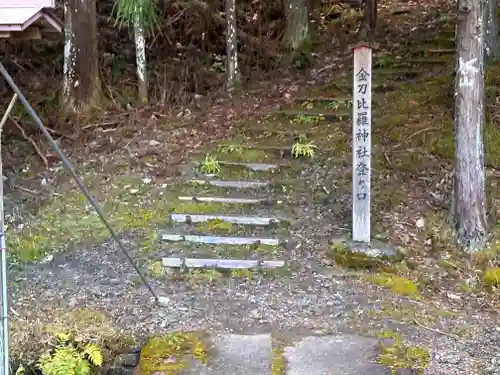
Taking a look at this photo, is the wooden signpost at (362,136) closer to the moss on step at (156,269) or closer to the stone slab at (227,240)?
the stone slab at (227,240)

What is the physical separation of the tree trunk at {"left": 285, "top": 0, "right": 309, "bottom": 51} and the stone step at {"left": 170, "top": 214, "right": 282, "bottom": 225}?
232 inches

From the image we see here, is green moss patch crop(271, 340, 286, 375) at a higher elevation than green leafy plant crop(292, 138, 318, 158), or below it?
below

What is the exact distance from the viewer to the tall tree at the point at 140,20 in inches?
371

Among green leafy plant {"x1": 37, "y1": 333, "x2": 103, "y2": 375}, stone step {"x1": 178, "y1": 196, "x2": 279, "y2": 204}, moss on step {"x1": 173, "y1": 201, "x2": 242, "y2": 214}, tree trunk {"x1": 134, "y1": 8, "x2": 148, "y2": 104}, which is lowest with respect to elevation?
green leafy plant {"x1": 37, "y1": 333, "x2": 103, "y2": 375}

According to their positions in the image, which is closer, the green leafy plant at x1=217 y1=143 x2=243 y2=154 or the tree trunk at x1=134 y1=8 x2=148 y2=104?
the green leafy plant at x1=217 y1=143 x2=243 y2=154

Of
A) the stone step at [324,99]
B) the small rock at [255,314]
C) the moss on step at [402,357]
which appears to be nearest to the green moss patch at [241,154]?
the stone step at [324,99]

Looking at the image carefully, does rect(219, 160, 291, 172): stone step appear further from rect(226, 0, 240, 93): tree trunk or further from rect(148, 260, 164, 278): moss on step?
rect(226, 0, 240, 93): tree trunk

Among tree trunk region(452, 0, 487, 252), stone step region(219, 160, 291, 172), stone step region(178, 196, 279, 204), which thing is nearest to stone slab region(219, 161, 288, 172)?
stone step region(219, 160, 291, 172)

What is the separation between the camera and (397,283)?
6203 millimetres

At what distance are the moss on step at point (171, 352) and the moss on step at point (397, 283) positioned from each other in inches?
77.8

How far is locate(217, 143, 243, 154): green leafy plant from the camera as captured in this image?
8869mm

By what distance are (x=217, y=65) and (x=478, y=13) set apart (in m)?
6.50

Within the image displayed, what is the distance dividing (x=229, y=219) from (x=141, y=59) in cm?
429

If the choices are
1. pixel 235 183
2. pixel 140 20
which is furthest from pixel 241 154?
pixel 140 20
